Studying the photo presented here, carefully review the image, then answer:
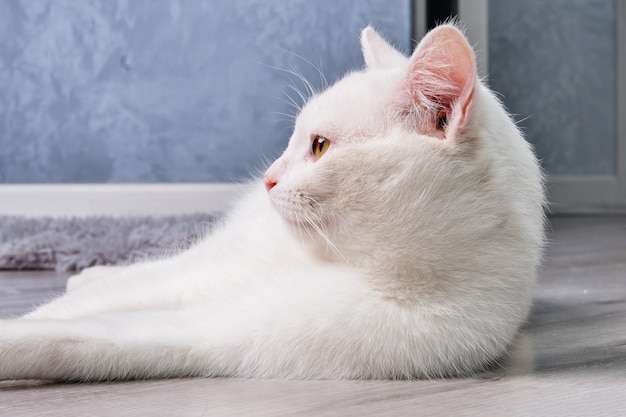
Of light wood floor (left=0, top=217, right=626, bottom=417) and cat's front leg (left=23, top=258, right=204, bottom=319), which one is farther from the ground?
cat's front leg (left=23, top=258, right=204, bottom=319)

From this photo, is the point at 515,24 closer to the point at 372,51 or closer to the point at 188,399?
the point at 372,51

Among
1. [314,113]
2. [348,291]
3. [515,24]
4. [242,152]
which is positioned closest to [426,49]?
[314,113]

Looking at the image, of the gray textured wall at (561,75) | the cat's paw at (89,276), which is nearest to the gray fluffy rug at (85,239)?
the cat's paw at (89,276)

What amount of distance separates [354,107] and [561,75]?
2880 mm

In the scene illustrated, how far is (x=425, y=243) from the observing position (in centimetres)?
87

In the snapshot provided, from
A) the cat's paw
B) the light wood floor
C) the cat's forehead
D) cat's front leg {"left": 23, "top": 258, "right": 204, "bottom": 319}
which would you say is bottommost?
the cat's paw

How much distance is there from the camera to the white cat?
0.85m

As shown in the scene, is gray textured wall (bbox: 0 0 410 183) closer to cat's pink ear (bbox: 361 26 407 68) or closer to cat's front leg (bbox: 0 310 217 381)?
cat's pink ear (bbox: 361 26 407 68)

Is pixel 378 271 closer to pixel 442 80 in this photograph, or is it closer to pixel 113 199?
pixel 442 80

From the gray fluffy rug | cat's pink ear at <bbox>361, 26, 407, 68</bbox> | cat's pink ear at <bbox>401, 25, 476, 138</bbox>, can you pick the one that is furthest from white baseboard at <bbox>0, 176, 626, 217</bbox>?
cat's pink ear at <bbox>401, 25, 476, 138</bbox>

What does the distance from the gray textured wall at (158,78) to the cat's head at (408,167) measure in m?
1.83

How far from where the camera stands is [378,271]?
88 cm

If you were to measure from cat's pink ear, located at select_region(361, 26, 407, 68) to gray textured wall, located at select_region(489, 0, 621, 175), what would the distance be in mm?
2392

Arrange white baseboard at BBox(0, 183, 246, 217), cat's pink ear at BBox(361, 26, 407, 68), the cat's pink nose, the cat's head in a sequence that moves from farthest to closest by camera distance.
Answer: white baseboard at BBox(0, 183, 246, 217) < cat's pink ear at BBox(361, 26, 407, 68) < the cat's pink nose < the cat's head
